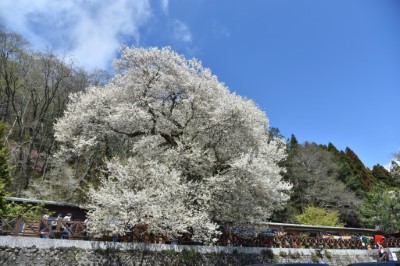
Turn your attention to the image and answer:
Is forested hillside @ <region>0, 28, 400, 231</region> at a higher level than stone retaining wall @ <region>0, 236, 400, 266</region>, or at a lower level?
higher

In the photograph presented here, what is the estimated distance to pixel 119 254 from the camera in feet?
53.9

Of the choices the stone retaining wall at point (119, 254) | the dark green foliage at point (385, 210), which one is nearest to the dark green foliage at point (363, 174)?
the dark green foliage at point (385, 210)

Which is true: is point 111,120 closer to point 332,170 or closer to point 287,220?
point 287,220

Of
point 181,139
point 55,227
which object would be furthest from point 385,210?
point 55,227

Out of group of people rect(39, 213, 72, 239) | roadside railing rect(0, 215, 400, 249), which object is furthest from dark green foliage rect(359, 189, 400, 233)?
group of people rect(39, 213, 72, 239)

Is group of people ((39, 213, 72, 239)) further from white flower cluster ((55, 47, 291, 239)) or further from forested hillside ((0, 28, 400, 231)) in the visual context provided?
forested hillside ((0, 28, 400, 231))

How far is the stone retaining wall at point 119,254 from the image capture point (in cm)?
1403

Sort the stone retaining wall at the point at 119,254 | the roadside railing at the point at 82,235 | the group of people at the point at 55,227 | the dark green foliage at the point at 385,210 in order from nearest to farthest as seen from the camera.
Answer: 1. the stone retaining wall at the point at 119,254
2. the roadside railing at the point at 82,235
3. the group of people at the point at 55,227
4. the dark green foliage at the point at 385,210

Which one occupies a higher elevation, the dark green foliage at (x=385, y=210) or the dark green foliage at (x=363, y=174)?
the dark green foliage at (x=363, y=174)

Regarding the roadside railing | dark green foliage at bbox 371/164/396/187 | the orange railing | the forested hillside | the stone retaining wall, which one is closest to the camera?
the stone retaining wall

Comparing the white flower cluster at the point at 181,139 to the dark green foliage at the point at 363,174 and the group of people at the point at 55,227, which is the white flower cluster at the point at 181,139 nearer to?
the group of people at the point at 55,227

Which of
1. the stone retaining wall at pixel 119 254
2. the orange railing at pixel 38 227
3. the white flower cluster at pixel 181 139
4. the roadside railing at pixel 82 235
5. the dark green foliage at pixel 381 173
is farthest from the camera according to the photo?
the dark green foliage at pixel 381 173

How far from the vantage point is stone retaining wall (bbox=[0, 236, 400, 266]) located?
46.0 feet

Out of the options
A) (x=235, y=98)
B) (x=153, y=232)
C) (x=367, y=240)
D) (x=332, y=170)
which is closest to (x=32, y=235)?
(x=153, y=232)
